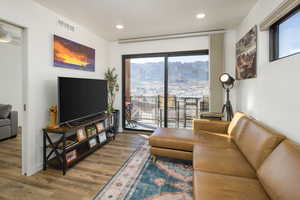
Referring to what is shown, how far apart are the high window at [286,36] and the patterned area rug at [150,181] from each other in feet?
6.20

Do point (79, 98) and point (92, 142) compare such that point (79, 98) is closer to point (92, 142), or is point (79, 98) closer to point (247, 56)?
point (92, 142)

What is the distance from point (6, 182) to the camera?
193 cm

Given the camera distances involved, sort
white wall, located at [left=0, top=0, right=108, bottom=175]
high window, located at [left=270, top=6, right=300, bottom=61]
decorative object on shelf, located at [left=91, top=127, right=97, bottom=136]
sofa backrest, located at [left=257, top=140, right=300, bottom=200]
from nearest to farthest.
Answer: sofa backrest, located at [left=257, top=140, right=300, bottom=200], high window, located at [left=270, top=6, right=300, bottom=61], white wall, located at [left=0, top=0, right=108, bottom=175], decorative object on shelf, located at [left=91, top=127, right=97, bottom=136]

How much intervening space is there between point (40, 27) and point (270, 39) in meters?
3.26

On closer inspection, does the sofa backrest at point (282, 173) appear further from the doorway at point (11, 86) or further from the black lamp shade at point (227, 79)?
the doorway at point (11, 86)

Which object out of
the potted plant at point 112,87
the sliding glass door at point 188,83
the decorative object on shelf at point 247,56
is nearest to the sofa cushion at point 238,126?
the decorative object on shelf at point 247,56

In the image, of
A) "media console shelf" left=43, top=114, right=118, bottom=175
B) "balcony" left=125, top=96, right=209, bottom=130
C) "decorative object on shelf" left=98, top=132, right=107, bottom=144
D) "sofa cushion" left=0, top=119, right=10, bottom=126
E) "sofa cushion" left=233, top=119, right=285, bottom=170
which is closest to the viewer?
Result: "sofa cushion" left=233, top=119, right=285, bottom=170

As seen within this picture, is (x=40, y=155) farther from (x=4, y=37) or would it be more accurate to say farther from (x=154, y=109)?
(x=154, y=109)

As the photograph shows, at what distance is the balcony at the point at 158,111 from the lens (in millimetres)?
4184

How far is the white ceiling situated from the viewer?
2.25m

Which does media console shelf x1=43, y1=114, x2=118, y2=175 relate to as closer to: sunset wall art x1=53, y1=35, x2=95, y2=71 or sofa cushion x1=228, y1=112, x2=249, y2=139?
sunset wall art x1=53, y1=35, x2=95, y2=71

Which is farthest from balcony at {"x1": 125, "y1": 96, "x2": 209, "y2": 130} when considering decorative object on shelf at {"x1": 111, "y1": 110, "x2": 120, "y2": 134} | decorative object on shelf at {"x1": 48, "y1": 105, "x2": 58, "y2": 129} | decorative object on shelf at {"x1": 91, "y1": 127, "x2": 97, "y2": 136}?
decorative object on shelf at {"x1": 48, "y1": 105, "x2": 58, "y2": 129}

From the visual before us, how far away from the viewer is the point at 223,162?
1598 millimetres

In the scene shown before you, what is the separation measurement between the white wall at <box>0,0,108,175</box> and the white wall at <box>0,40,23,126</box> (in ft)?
7.54
